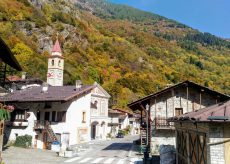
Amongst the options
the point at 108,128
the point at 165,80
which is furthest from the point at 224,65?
the point at 108,128

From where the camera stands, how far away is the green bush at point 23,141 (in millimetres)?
34625

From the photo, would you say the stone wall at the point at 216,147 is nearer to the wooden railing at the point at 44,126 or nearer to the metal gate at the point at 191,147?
the metal gate at the point at 191,147

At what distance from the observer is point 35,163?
2328 cm

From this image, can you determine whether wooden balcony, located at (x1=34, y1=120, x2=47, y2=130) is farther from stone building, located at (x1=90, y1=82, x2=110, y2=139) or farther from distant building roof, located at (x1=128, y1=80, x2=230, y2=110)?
distant building roof, located at (x1=128, y1=80, x2=230, y2=110)

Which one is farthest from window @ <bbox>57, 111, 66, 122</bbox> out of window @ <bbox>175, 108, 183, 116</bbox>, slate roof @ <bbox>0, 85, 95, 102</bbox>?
window @ <bbox>175, 108, 183, 116</bbox>

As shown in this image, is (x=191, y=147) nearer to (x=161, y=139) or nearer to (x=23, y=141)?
(x=161, y=139)

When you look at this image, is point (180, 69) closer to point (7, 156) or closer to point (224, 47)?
point (224, 47)

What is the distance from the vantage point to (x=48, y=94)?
125 ft

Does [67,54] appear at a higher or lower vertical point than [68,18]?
lower

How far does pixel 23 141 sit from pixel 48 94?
6653 millimetres

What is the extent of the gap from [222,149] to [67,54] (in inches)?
3344

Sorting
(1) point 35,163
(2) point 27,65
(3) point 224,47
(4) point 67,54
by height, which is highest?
(3) point 224,47

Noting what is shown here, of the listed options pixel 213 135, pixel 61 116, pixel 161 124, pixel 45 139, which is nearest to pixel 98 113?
pixel 61 116

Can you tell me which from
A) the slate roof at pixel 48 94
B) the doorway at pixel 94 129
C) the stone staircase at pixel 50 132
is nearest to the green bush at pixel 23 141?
the stone staircase at pixel 50 132
